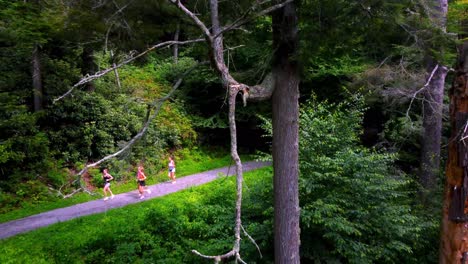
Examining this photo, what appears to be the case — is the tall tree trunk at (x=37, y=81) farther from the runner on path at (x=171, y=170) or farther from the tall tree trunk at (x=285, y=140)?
the tall tree trunk at (x=285, y=140)

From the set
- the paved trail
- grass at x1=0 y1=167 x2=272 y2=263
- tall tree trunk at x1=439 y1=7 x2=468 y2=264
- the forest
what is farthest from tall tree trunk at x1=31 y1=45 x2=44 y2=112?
tall tree trunk at x1=439 y1=7 x2=468 y2=264

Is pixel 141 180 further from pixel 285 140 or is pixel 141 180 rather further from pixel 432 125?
pixel 432 125

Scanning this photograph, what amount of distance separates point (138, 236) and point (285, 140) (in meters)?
5.20

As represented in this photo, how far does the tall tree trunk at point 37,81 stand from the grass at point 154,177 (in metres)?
3.75

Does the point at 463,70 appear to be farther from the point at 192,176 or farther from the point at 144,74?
the point at 144,74

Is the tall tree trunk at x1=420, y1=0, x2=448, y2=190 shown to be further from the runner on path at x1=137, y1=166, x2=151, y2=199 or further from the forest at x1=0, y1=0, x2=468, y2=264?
the runner on path at x1=137, y1=166, x2=151, y2=199

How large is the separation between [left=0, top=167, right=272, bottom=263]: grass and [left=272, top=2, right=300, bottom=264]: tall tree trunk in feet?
5.20

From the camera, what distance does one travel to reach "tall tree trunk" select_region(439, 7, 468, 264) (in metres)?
4.23

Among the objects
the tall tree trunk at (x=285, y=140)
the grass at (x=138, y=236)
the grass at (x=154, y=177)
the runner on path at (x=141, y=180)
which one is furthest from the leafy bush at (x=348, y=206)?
the runner on path at (x=141, y=180)

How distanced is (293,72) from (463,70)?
1.97 metres

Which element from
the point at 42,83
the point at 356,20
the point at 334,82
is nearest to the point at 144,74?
the point at 42,83

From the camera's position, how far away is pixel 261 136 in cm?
809

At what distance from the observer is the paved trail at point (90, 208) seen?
30.2ft

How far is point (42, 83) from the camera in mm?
13016
